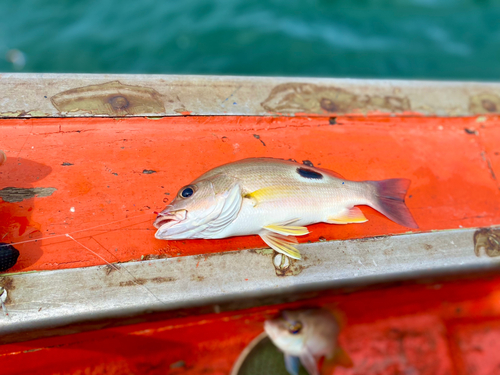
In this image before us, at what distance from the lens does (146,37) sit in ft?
19.6

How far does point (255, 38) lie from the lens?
237 inches

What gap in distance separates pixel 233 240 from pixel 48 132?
68.4 inches

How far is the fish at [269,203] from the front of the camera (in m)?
2.15

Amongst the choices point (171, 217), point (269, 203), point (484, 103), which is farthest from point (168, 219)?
point (484, 103)

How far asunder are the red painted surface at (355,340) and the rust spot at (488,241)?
0.40 metres

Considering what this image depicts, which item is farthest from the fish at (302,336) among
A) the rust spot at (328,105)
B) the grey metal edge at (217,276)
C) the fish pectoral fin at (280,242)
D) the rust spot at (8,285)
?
the rust spot at (328,105)

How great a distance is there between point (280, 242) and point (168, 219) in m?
0.81

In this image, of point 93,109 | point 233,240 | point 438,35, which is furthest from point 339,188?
point 438,35

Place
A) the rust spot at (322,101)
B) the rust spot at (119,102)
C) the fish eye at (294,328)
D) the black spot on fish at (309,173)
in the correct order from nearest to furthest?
the black spot on fish at (309,173), the fish eye at (294,328), the rust spot at (119,102), the rust spot at (322,101)

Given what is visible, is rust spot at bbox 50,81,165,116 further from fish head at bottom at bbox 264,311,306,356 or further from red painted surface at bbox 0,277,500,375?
fish head at bottom at bbox 264,311,306,356

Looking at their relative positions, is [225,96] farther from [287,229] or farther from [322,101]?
[287,229]

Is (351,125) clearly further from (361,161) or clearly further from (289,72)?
(289,72)

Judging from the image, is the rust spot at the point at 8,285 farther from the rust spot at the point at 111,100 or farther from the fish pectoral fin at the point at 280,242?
the fish pectoral fin at the point at 280,242

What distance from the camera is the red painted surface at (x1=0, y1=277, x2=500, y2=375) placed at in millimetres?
2271
